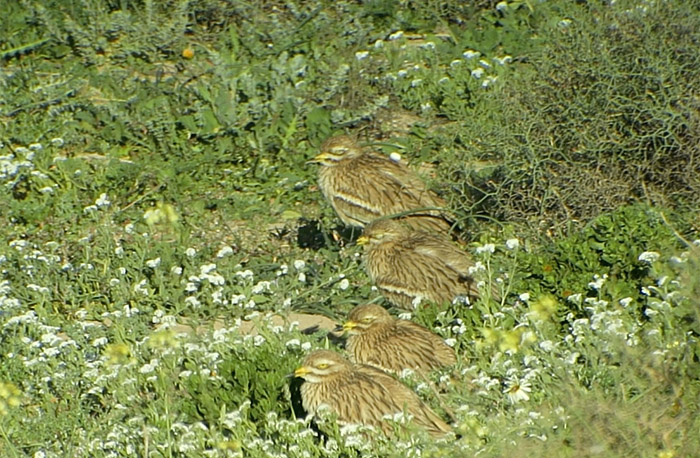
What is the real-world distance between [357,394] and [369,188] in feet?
9.13

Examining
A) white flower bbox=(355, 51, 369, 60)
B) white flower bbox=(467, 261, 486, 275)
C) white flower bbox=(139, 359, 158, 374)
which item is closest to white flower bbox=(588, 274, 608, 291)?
white flower bbox=(467, 261, 486, 275)

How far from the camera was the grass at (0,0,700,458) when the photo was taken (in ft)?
18.6

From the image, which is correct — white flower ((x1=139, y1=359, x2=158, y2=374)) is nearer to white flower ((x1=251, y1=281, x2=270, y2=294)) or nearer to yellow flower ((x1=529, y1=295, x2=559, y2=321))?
white flower ((x1=251, y1=281, x2=270, y2=294))

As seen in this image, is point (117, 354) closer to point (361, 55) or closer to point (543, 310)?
point (543, 310)

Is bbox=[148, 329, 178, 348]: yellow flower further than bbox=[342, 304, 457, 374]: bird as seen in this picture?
No

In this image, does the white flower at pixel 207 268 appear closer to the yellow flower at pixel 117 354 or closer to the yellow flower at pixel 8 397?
the yellow flower at pixel 117 354

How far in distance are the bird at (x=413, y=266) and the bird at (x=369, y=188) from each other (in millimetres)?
409

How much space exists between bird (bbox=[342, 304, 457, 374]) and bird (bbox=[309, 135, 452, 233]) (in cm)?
149

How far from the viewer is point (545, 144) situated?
8.19 metres

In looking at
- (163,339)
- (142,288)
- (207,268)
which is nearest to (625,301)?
(163,339)

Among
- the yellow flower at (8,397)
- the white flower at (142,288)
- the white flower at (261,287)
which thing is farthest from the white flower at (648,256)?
the yellow flower at (8,397)

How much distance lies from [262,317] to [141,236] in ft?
4.21

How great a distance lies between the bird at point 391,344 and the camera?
6750 mm

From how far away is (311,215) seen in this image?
373 inches
